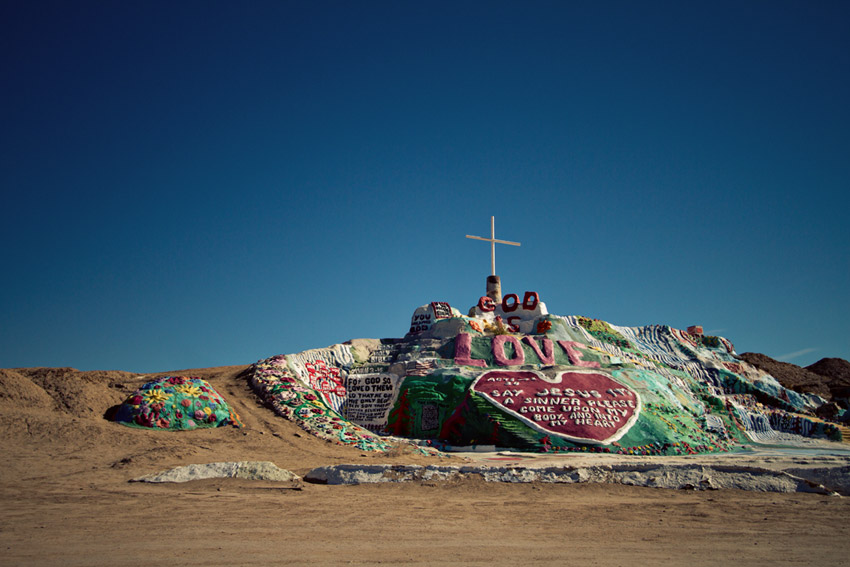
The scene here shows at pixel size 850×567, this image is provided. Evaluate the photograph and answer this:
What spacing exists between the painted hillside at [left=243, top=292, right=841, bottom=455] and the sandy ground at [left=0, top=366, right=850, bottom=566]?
7.34 metres

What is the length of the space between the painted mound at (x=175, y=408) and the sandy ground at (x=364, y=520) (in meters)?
2.69

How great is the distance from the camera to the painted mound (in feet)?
46.9

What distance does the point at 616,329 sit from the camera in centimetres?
2777

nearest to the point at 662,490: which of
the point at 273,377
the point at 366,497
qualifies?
the point at 366,497

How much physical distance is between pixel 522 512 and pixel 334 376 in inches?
605

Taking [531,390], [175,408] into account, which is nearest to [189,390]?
[175,408]

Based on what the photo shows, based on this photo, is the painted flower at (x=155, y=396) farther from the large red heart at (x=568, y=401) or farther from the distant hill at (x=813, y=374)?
the distant hill at (x=813, y=374)

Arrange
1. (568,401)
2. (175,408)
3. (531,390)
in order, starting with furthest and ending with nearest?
(531,390), (568,401), (175,408)

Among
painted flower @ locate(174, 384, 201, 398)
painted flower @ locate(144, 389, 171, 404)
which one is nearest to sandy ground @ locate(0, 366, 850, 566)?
painted flower @ locate(144, 389, 171, 404)

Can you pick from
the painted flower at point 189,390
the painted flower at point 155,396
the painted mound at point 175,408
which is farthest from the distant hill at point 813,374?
the painted flower at point 155,396

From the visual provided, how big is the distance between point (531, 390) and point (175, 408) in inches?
408

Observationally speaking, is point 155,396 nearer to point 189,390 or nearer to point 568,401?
point 189,390

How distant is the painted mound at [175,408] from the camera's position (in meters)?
14.3

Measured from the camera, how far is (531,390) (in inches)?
711
